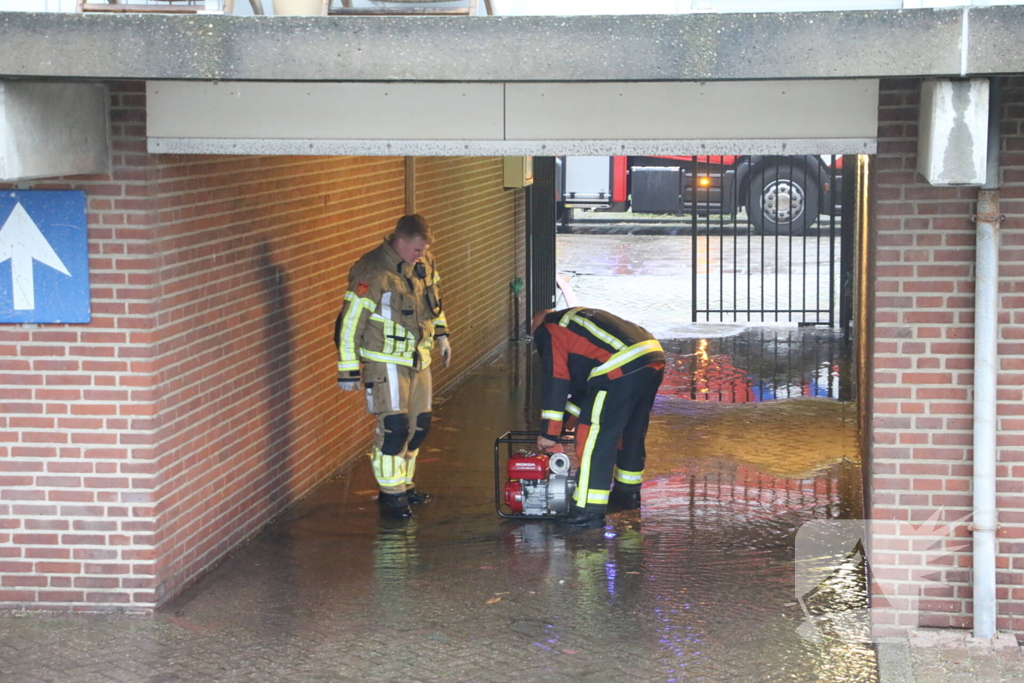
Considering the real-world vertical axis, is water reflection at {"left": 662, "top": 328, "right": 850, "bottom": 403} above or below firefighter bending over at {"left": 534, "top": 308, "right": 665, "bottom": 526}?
below

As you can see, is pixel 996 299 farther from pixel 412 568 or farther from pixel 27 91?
pixel 27 91

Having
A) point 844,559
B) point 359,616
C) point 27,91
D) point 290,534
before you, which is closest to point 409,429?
point 290,534

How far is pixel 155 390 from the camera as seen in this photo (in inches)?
256

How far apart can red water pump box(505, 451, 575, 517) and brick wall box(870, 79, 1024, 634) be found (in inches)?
90.1

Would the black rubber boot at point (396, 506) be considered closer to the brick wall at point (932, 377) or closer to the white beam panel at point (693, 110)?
the white beam panel at point (693, 110)

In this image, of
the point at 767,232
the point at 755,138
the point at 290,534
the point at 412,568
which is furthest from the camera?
the point at 767,232

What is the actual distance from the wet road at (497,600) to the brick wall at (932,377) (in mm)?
500

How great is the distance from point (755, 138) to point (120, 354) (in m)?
3.15

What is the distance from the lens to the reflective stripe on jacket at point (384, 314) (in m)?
8.01

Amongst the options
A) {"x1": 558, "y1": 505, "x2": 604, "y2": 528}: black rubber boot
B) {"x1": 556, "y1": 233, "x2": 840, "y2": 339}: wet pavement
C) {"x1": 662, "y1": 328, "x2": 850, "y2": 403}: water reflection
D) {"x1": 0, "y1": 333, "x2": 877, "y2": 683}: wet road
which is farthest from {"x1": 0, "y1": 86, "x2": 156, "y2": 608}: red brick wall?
{"x1": 556, "y1": 233, "x2": 840, "y2": 339}: wet pavement

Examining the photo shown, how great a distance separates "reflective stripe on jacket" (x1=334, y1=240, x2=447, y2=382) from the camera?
801 cm

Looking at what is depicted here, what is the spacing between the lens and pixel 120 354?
21.1 ft

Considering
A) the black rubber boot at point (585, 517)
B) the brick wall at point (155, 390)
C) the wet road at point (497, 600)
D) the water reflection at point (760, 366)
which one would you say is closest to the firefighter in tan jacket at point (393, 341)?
the wet road at point (497, 600)

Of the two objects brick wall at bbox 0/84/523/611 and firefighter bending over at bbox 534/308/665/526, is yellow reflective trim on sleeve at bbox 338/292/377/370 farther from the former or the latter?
firefighter bending over at bbox 534/308/665/526
